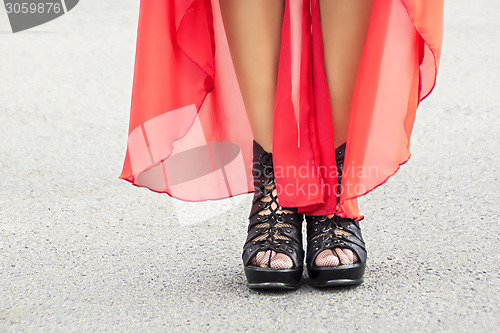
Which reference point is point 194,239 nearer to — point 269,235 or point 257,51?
point 269,235

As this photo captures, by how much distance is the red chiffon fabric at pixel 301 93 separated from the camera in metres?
1.09

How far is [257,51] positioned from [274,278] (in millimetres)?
380

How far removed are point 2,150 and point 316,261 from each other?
4.15ft

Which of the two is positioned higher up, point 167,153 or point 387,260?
point 167,153

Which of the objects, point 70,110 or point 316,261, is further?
point 70,110

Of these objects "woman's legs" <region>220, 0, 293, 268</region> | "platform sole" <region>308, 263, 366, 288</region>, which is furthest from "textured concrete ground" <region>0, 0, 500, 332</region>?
"woman's legs" <region>220, 0, 293, 268</region>

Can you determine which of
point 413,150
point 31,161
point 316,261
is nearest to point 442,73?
point 413,150

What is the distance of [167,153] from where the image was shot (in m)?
1.19

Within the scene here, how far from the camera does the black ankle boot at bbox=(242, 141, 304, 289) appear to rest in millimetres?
1117

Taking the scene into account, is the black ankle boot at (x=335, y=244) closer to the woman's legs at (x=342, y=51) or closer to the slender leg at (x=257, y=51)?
the woman's legs at (x=342, y=51)

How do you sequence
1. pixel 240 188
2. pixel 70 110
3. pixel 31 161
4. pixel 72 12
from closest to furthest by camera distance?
pixel 240 188, pixel 31 161, pixel 70 110, pixel 72 12

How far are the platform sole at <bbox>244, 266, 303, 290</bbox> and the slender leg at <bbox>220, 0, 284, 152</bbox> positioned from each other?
22 cm

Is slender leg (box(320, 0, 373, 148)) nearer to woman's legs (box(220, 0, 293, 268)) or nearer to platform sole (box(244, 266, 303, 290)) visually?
woman's legs (box(220, 0, 293, 268))

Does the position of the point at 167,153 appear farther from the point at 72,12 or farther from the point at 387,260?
the point at 72,12
